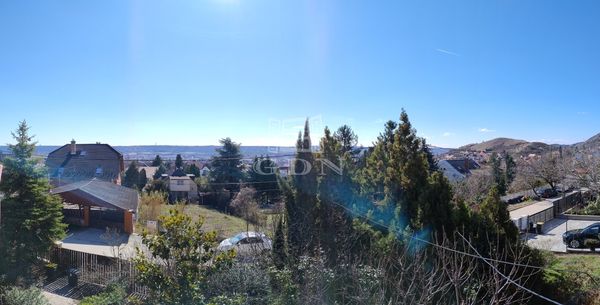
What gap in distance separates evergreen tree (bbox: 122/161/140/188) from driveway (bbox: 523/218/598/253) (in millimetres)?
31779

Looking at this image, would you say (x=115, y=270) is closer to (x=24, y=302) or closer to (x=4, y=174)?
(x=24, y=302)

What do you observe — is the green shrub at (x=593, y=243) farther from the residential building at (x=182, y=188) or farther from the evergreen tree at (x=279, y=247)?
the residential building at (x=182, y=188)

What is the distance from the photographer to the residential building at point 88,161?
3014 centimetres

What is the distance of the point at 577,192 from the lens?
2511 centimetres

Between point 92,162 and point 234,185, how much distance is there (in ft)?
37.6

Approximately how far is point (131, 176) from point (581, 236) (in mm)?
34031

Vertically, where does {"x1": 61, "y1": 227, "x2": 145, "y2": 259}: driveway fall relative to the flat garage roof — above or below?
below

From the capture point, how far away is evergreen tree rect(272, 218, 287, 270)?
8.56 metres

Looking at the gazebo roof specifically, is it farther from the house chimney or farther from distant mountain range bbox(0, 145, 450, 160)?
the house chimney

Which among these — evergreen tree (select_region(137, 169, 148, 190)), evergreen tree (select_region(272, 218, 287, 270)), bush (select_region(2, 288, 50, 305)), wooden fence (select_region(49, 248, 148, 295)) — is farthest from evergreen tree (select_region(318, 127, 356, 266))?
evergreen tree (select_region(137, 169, 148, 190))

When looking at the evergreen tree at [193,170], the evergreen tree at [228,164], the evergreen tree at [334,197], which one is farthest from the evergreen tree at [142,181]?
the evergreen tree at [334,197]

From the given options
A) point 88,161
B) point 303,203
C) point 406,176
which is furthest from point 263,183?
point 406,176

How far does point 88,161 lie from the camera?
30641mm

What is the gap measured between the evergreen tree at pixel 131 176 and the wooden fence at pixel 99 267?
80.5 ft
